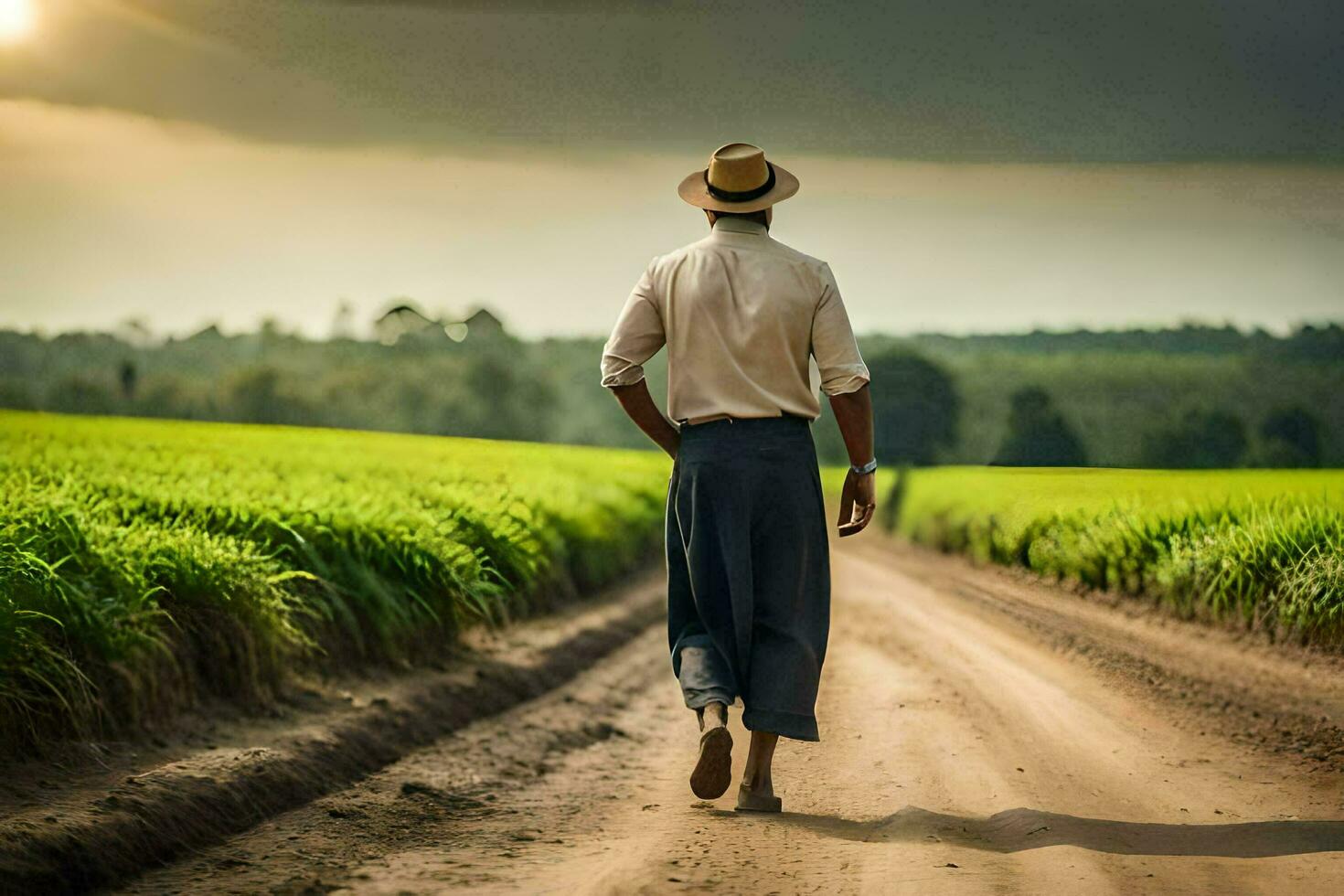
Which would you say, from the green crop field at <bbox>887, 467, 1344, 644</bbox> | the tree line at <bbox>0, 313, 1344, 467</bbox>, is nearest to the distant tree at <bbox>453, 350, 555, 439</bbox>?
the tree line at <bbox>0, 313, 1344, 467</bbox>

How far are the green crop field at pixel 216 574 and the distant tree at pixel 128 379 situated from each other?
14.6 meters

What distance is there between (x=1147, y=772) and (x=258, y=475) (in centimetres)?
670

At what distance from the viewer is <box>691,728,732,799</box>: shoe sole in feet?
12.6

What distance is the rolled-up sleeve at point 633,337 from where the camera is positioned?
13.9 ft

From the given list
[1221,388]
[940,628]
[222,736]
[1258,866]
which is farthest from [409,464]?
[1258,866]

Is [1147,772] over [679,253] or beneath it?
beneath

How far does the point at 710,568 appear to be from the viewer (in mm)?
4207

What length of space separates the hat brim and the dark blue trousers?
735mm

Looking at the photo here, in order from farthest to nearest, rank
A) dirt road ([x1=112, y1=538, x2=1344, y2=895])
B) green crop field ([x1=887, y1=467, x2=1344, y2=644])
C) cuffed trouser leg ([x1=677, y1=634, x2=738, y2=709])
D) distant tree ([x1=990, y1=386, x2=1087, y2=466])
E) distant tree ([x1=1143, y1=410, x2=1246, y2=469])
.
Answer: distant tree ([x1=990, y1=386, x2=1087, y2=466]), distant tree ([x1=1143, y1=410, x2=1246, y2=469]), green crop field ([x1=887, y1=467, x2=1344, y2=644]), cuffed trouser leg ([x1=677, y1=634, x2=738, y2=709]), dirt road ([x1=112, y1=538, x2=1344, y2=895])

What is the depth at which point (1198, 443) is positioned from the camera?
12.3m

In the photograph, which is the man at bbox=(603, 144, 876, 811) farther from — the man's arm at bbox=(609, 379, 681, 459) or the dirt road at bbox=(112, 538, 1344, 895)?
the dirt road at bbox=(112, 538, 1344, 895)

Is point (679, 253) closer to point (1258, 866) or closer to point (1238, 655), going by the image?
point (1258, 866)

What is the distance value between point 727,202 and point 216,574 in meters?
2.62

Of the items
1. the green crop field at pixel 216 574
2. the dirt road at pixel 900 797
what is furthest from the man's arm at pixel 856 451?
the green crop field at pixel 216 574
